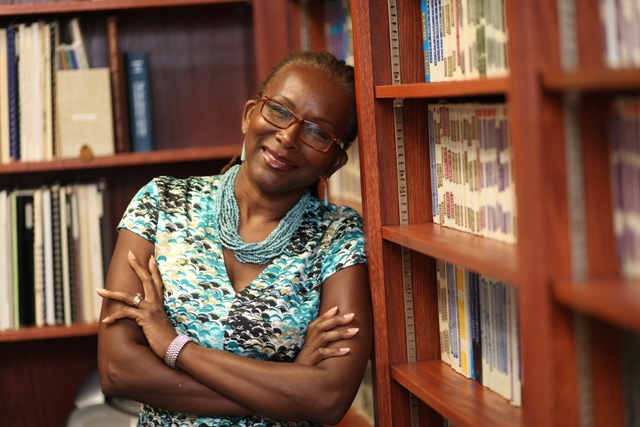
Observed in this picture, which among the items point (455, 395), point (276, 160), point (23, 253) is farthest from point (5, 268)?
point (455, 395)

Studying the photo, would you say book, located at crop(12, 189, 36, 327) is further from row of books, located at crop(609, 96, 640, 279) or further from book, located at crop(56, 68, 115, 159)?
row of books, located at crop(609, 96, 640, 279)

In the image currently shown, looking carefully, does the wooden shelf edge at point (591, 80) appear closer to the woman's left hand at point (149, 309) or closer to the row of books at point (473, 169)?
the row of books at point (473, 169)

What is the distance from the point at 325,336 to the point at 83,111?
1247mm

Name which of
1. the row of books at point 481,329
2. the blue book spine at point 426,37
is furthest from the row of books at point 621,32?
the blue book spine at point 426,37

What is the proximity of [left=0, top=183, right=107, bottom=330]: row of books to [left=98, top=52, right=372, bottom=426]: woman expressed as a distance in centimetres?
74

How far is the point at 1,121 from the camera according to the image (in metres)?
2.51

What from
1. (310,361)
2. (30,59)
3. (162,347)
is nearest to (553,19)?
(310,361)

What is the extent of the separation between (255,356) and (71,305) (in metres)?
1.02

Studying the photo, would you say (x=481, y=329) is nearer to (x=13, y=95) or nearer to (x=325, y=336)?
(x=325, y=336)

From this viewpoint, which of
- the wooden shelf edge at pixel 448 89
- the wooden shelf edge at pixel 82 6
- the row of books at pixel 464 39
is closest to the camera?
the wooden shelf edge at pixel 448 89

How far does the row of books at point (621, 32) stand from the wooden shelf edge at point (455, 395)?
1.95 feet

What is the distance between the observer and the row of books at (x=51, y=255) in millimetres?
2512

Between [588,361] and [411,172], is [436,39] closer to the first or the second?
[411,172]

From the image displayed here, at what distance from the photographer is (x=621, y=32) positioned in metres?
1.04
